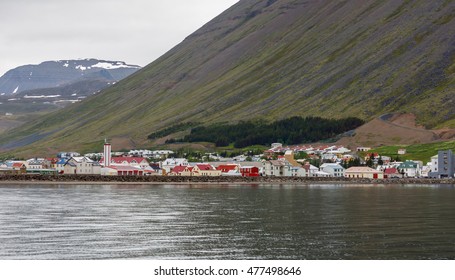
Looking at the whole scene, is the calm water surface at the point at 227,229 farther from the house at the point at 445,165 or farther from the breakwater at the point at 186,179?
the house at the point at 445,165

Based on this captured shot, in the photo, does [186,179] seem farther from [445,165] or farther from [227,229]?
[227,229]

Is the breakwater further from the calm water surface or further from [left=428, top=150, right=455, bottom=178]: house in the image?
the calm water surface

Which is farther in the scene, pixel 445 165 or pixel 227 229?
pixel 445 165

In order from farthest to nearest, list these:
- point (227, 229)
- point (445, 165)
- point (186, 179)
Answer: point (445, 165), point (186, 179), point (227, 229)

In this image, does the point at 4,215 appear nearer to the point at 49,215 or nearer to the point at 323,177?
the point at 49,215

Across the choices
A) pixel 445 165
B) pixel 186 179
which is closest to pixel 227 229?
pixel 186 179

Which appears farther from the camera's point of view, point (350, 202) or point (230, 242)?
point (350, 202)

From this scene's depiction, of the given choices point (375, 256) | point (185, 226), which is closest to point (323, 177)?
point (185, 226)

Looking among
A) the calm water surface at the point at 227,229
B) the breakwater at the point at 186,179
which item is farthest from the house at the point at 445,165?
the calm water surface at the point at 227,229
